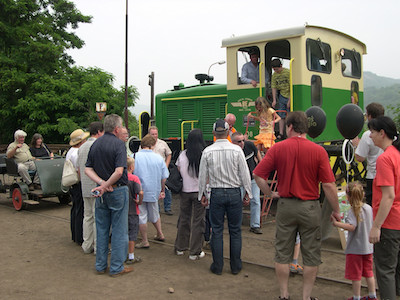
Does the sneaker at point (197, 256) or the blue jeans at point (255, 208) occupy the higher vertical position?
the blue jeans at point (255, 208)

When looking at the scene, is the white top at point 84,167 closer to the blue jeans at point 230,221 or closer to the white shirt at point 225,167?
the white shirt at point 225,167

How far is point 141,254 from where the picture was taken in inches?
242

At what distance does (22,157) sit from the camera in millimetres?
9695

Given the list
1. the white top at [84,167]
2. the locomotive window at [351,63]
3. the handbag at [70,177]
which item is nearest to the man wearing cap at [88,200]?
the white top at [84,167]

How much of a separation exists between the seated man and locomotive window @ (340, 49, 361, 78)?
7.51 meters

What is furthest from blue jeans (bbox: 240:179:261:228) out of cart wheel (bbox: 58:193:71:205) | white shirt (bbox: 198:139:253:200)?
cart wheel (bbox: 58:193:71:205)

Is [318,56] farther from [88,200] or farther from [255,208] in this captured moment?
[88,200]

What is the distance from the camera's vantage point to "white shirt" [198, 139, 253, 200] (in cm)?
523

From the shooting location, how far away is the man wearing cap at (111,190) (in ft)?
16.5

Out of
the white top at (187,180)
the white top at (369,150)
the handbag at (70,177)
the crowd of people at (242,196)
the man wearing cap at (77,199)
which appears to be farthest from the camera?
the man wearing cap at (77,199)

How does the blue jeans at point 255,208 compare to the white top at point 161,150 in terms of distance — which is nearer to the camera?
the blue jeans at point 255,208

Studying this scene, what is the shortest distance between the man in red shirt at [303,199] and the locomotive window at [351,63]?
20.6 ft

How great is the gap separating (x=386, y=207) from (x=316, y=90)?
214 inches

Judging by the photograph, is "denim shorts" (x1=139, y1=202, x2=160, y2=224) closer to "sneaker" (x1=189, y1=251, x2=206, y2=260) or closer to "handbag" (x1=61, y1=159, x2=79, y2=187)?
"sneaker" (x1=189, y1=251, x2=206, y2=260)
